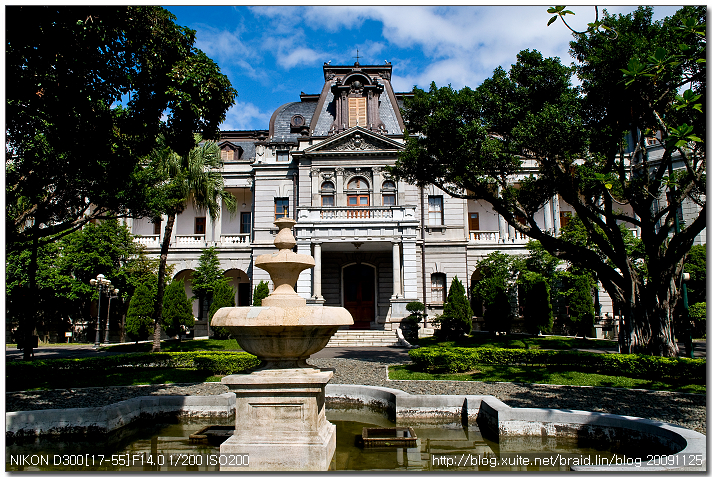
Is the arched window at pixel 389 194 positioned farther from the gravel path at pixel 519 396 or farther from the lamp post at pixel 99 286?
the gravel path at pixel 519 396

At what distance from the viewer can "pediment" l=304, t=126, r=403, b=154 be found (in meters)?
29.8

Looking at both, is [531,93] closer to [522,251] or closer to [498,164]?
[498,164]

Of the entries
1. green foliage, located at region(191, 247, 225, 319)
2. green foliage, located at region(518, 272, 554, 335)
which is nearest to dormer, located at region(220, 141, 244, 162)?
green foliage, located at region(191, 247, 225, 319)

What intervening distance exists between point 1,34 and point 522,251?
29496 millimetres

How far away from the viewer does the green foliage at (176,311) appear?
2567 centimetres

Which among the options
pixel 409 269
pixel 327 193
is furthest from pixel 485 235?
pixel 327 193

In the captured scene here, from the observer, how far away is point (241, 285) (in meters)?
33.3

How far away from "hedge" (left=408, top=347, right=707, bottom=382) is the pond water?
542 centimetres

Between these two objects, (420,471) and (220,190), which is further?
(220,190)

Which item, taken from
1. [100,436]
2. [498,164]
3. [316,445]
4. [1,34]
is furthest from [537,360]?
[1,34]

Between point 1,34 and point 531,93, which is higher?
point 531,93

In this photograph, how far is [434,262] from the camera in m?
30.2

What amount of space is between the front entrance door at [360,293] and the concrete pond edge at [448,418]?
19.4 meters

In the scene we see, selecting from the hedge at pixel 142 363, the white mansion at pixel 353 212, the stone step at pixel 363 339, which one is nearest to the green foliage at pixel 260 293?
the white mansion at pixel 353 212
